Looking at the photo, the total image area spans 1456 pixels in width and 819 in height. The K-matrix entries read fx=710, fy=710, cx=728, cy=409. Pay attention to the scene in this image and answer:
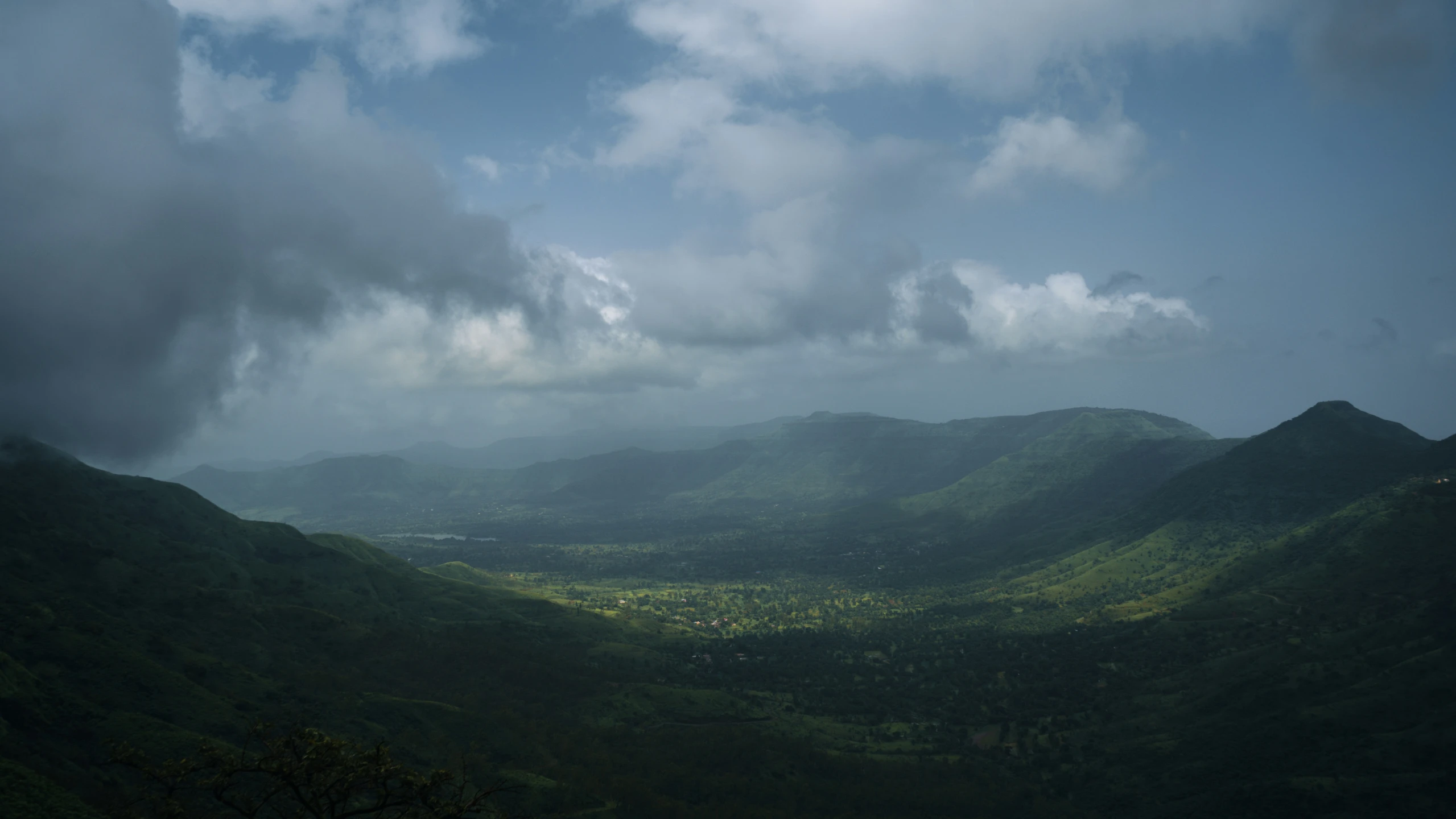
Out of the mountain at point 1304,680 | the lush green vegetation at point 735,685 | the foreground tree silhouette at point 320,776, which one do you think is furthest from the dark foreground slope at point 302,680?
the foreground tree silhouette at point 320,776

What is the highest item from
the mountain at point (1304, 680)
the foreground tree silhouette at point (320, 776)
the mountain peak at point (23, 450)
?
the mountain peak at point (23, 450)

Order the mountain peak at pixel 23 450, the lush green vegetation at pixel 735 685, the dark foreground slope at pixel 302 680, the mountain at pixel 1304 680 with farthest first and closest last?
the mountain peak at pixel 23 450 → the mountain at pixel 1304 680 → the lush green vegetation at pixel 735 685 → the dark foreground slope at pixel 302 680

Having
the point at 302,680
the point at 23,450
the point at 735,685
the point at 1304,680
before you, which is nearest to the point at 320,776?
the point at 302,680

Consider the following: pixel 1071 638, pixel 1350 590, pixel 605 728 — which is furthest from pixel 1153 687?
pixel 605 728

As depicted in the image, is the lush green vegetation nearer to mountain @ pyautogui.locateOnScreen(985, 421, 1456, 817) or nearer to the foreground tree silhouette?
mountain @ pyautogui.locateOnScreen(985, 421, 1456, 817)

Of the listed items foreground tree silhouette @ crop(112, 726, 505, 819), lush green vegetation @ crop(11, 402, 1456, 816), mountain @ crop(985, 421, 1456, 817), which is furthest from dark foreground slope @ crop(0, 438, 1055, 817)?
foreground tree silhouette @ crop(112, 726, 505, 819)

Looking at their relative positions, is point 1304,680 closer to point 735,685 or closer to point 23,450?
point 735,685

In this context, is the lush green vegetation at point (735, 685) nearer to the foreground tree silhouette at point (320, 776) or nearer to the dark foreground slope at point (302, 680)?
the dark foreground slope at point (302, 680)

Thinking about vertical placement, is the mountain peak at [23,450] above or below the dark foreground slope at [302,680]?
above
